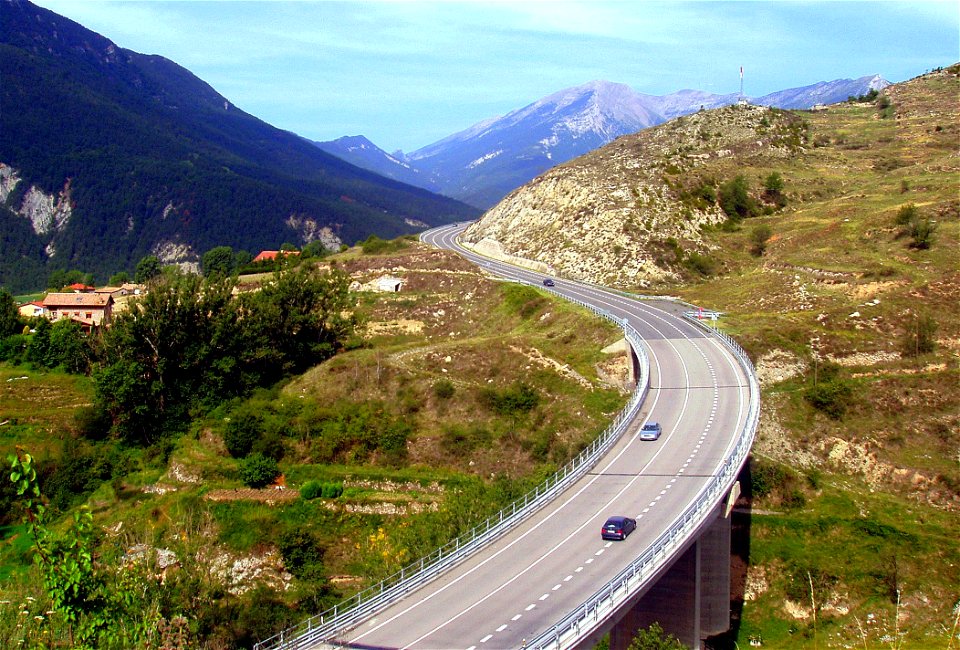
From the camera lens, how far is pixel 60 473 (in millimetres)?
63906

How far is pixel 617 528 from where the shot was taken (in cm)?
3291

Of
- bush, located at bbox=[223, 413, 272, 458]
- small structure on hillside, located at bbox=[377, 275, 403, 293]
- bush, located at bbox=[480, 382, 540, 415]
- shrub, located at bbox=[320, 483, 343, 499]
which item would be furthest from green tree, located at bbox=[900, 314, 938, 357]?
small structure on hillside, located at bbox=[377, 275, 403, 293]

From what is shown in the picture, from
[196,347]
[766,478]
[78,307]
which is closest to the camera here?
[766,478]

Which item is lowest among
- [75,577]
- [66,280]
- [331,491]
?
[331,491]

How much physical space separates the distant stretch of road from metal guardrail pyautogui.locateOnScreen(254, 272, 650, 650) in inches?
16.1

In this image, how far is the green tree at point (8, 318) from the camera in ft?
296

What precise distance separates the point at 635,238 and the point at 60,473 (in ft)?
219

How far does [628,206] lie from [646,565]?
84911 millimetres

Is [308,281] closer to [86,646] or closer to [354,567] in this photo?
[354,567]

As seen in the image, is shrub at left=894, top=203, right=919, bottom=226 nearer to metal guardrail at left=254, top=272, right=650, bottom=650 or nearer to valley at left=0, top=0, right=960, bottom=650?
valley at left=0, top=0, right=960, bottom=650

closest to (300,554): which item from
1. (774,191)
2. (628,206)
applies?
(628,206)

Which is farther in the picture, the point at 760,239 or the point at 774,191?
the point at 774,191

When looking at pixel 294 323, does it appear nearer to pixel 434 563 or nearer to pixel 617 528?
pixel 434 563

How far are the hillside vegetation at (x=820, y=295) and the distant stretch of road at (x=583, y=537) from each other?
7.00 meters
